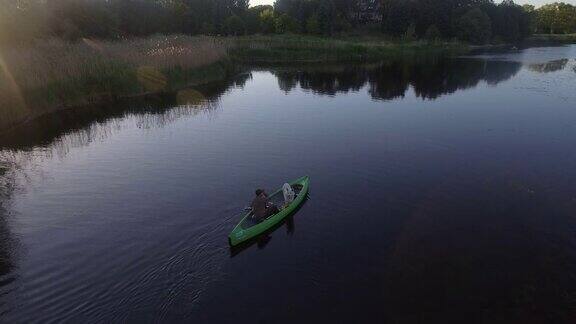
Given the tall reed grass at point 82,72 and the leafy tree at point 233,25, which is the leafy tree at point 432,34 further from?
the tall reed grass at point 82,72

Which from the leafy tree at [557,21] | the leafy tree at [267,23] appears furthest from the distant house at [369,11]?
the leafy tree at [557,21]

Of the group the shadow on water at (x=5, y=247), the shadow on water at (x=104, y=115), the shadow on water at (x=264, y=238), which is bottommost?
the shadow on water at (x=264, y=238)

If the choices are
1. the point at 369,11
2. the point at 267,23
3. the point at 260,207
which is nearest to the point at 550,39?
the point at 369,11

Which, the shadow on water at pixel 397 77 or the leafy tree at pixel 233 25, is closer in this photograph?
the shadow on water at pixel 397 77

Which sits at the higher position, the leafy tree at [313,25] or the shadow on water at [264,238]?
the leafy tree at [313,25]

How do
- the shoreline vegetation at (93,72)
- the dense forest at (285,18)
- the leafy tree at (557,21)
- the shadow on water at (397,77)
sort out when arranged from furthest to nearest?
the leafy tree at (557,21), the dense forest at (285,18), the shadow on water at (397,77), the shoreline vegetation at (93,72)

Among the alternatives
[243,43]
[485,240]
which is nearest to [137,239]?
[485,240]

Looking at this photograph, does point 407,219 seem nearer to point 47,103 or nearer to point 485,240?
point 485,240
